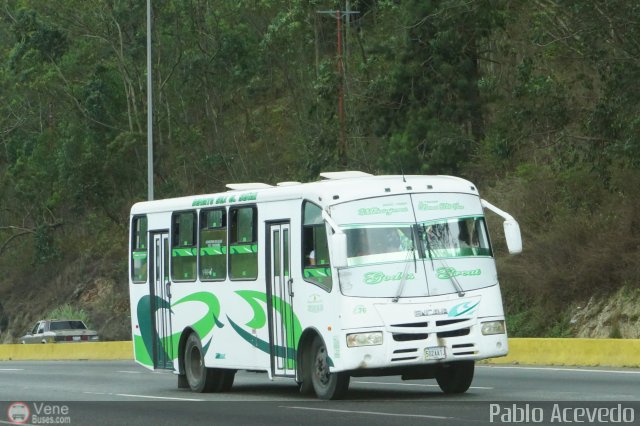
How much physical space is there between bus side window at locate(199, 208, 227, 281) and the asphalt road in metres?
1.87

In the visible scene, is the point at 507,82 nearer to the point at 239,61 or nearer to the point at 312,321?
the point at 239,61

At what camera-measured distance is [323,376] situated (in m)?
18.4

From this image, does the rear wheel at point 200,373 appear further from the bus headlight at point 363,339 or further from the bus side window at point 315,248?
the bus headlight at point 363,339

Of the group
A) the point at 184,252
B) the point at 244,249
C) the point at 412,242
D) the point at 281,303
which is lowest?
the point at 281,303

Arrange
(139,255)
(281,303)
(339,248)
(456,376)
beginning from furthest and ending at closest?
(139,255)
(281,303)
(456,376)
(339,248)

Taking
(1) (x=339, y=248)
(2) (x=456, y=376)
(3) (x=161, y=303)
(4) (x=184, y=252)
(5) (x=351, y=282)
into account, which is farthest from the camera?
(3) (x=161, y=303)

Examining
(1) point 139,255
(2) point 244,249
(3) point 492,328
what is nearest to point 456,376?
(3) point 492,328

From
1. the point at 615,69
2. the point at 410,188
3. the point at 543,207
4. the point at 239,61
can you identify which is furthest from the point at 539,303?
the point at 239,61

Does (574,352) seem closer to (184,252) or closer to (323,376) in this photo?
(184,252)

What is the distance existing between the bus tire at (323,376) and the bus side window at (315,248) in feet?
2.63

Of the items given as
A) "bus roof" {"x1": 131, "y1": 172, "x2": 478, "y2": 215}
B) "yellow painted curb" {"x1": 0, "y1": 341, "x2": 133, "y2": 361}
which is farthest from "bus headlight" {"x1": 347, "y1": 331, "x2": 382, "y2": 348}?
"yellow painted curb" {"x1": 0, "y1": 341, "x2": 133, "y2": 361}

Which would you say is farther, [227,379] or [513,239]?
[227,379]

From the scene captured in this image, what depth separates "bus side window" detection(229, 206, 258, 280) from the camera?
20305 millimetres

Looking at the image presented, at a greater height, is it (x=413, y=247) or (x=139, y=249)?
(x=139, y=249)
